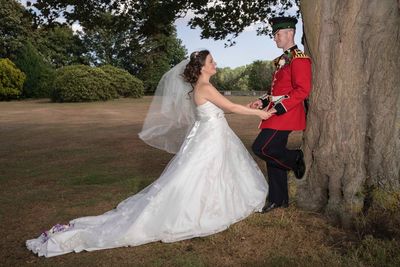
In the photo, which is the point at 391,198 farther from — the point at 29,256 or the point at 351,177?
the point at 29,256

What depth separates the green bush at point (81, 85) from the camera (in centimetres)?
3641

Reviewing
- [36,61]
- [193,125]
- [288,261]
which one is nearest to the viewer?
[288,261]

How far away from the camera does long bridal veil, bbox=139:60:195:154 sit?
599 centimetres

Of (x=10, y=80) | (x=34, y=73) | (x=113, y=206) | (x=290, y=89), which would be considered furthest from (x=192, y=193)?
(x=34, y=73)

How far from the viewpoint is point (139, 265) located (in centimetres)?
444

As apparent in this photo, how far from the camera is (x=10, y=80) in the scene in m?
43.3

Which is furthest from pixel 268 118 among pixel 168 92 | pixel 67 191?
pixel 67 191

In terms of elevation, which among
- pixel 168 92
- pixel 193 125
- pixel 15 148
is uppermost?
pixel 168 92

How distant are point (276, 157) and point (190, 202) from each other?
1.13 m

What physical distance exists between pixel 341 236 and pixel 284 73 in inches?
74.3

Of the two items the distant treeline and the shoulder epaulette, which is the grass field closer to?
Answer: the shoulder epaulette

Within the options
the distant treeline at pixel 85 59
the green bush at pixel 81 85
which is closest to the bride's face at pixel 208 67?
the distant treeline at pixel 85 59

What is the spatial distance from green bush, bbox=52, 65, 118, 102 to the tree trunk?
33.0 metres

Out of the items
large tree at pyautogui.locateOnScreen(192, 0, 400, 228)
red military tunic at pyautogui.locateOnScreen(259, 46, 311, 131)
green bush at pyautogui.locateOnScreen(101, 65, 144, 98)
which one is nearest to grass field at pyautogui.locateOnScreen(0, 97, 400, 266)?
large tree at pyautogui.locateOnScreen(192, 0, 400, 228)
